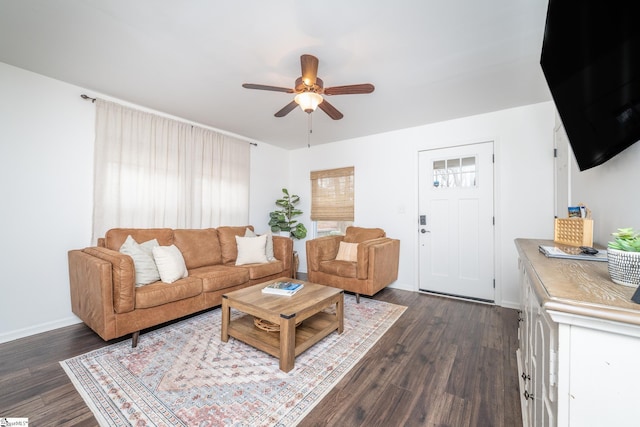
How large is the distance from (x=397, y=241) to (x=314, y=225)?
5.82 feet

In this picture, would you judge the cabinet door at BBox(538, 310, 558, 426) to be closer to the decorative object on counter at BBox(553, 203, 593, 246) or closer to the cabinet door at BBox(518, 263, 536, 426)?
the cabinet door at BBox(518, 263, 536, 426)

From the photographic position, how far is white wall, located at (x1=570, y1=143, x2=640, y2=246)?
3.76 ft

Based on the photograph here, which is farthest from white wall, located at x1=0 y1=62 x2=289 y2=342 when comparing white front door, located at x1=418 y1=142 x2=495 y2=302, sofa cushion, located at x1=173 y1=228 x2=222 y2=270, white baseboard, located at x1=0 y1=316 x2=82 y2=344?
white front door, located at x1=418 y1=142 x2=495 y2=302

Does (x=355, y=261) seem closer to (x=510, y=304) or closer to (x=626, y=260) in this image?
(x=510, y=304)

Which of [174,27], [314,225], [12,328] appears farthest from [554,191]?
[12,328]

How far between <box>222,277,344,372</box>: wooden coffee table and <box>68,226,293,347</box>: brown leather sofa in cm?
55

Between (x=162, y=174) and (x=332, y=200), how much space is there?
263cm

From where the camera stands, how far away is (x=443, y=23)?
1.71 meters

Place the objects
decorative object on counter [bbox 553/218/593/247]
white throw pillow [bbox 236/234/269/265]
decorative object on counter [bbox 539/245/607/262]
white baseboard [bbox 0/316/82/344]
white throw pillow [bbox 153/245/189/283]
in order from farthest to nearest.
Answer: white throw pillow [bbox 236/234/269/265] → white throw pillow [bbox 153/245/189/283] → white baseboard [bbox 0/316/82/344] → decorative object on counter [bbox 553/218/593/247] → decorative object on counter [bbox 539/245/607/262]

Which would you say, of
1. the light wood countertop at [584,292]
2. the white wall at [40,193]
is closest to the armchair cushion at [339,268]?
the light wood countertop at [584,292]

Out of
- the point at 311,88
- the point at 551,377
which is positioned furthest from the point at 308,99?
the point at 551,377

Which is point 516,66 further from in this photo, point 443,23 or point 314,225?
point 314,225

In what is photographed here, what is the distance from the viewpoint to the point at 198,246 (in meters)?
3.19

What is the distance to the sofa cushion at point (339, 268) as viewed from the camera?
127 inches
